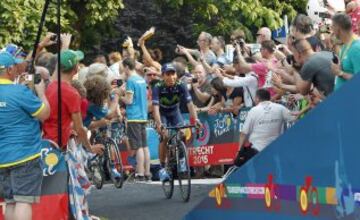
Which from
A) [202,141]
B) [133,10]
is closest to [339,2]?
[202,141]

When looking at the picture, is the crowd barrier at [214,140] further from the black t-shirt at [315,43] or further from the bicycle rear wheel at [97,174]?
the black t-shirt at [315,43]

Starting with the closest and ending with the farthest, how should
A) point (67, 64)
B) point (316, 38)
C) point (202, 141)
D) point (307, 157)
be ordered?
point (307, 157), point (67, 64), point (316, 38), point (202, 141)

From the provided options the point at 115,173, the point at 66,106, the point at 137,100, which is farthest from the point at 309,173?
the point at 137,100

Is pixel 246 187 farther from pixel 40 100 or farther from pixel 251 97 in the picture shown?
pixel 251 97

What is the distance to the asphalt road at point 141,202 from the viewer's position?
549 inches

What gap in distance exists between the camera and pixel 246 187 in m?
→ 10.4

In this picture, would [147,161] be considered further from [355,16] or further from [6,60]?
[6,60]

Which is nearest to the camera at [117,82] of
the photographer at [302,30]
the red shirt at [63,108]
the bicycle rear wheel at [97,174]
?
the bicycle rear wheel at [97,174]

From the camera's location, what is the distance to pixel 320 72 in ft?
37.6

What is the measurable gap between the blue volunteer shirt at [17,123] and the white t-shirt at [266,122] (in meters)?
3.35

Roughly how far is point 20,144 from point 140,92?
26.1 ft

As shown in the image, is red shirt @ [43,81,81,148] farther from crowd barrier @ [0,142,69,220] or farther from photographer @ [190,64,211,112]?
photographer @ [190,64,211,112]

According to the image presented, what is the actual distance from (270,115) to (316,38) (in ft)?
3.33

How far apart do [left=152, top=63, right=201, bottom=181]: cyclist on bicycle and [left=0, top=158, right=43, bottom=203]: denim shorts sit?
17.7 ft
